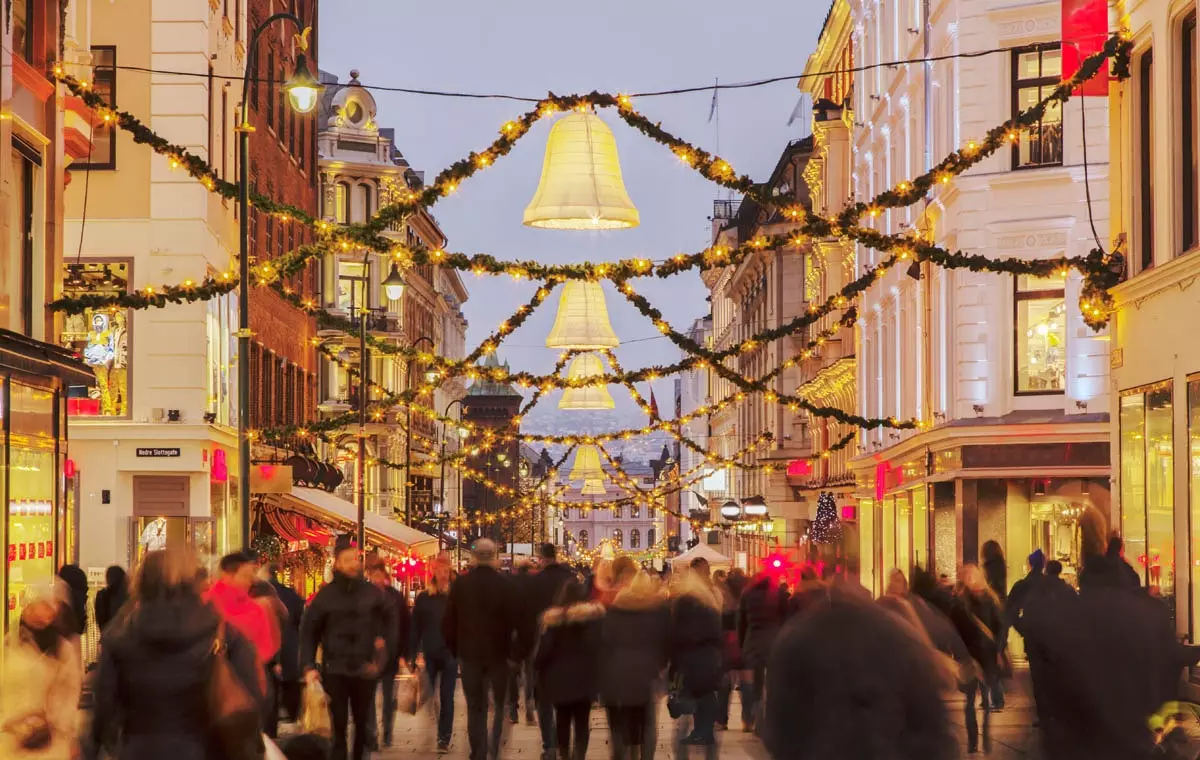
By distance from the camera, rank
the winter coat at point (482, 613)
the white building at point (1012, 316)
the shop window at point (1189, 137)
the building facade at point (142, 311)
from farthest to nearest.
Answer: the building facade at point (142, 311) → the white building at point (1012, 316) → the shop window at point (1189, 137) → the winter coat at point (482, 613)

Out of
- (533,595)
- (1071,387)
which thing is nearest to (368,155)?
(1071,387)

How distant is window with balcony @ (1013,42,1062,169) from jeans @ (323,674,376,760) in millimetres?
22227

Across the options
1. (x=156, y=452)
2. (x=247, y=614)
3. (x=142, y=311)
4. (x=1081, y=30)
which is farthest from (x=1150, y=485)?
(x=142, y=311)

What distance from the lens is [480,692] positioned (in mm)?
17984

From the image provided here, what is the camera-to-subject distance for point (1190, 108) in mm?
23703

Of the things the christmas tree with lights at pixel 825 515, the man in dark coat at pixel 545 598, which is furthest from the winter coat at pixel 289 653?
the christmas tree with lights at pixel 825 515

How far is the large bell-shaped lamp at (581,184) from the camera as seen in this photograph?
19703 millimetres

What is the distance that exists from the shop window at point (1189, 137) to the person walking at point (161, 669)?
52.3 ft

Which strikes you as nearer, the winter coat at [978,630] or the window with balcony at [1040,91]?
the winter coat at [978,630]

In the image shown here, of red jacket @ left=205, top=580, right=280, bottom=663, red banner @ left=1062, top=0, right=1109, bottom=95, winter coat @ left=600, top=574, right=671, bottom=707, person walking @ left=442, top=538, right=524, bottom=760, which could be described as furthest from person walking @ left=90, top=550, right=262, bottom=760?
red banner @ left=1062, top=0, right=1109, bottom=95

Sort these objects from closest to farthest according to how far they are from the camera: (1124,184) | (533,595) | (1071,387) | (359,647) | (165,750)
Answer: (165,750) < (359,647) < (533,595) < (1124,184) < (1071,387)

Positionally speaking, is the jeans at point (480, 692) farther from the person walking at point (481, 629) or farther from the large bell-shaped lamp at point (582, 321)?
the large bell-shaped lamp at point (582, 321)

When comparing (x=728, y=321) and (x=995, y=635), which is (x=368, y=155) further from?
(x=995, y=635)

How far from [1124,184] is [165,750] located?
1919cm
